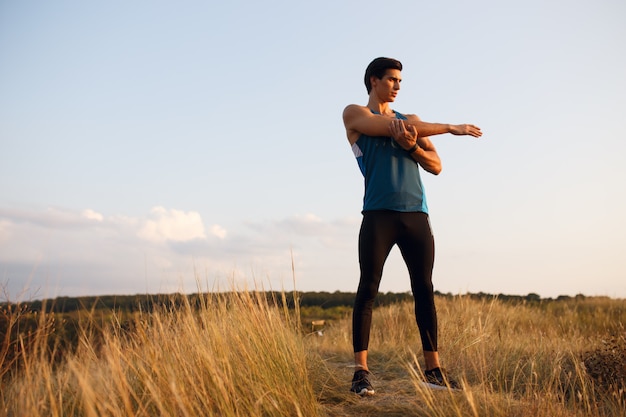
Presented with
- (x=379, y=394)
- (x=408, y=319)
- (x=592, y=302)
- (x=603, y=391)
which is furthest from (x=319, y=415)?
(x=592, y=302)

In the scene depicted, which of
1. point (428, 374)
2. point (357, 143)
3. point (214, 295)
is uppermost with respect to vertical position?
point (357, 143)

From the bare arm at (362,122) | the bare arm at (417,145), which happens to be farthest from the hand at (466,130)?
the bare arm at (362,122)

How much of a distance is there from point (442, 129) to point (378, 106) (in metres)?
0.52

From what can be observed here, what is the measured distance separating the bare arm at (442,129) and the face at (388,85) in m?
0.28

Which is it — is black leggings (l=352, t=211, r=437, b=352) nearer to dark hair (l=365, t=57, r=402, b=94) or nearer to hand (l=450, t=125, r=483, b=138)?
hand (l=450, t=125, r=483, b=138)

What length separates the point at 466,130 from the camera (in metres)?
3.78

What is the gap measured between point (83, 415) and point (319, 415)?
163 cm

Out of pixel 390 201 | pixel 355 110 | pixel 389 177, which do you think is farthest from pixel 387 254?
pixel 355 110

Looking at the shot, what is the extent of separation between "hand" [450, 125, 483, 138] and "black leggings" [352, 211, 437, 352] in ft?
2.10

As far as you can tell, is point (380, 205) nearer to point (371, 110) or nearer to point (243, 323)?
point (371, 110)

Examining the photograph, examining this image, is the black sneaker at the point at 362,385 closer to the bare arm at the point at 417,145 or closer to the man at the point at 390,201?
the man at the point at 390,201

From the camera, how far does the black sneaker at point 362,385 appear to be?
12.0 feet

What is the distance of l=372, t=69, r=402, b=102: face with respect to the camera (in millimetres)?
3889

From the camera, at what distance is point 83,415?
141 inches
